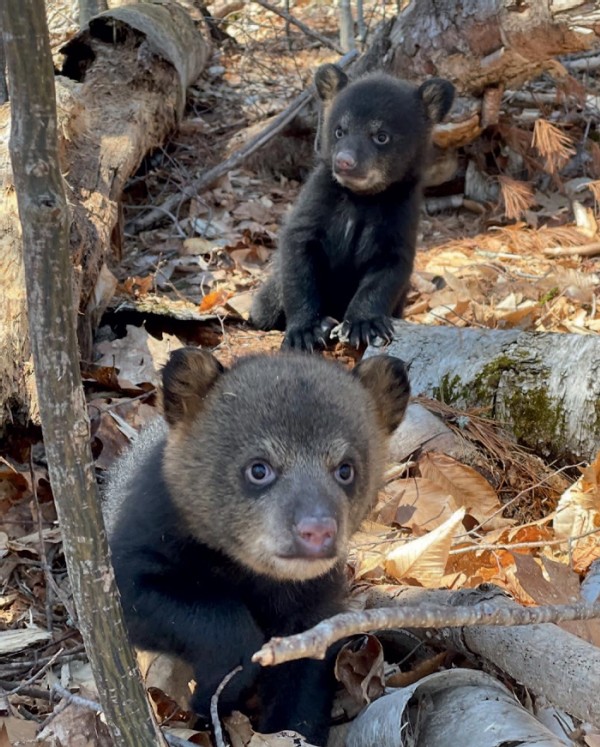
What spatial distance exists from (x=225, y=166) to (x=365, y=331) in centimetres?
434

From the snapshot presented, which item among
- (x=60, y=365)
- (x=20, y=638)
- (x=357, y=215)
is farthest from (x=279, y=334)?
(x=60, y=365)

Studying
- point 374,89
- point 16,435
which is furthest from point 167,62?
point 16,435

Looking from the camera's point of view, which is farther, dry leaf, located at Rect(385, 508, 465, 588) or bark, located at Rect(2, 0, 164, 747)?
dry leaf, located at Rect(385, 508, 465, 588)

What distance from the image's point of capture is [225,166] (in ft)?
32.4

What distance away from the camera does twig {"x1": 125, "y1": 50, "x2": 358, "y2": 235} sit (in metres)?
9.20

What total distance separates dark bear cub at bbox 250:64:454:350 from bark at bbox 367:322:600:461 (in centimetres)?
104

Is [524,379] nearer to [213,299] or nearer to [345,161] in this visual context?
[345,161]

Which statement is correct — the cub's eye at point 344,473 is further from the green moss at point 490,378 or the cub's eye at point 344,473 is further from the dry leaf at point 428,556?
the green moss at point 490,378

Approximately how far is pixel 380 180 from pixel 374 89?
2.83 feet

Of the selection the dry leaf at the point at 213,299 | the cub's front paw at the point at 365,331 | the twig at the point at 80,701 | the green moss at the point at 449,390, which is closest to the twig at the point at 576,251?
the cub's front paw at the point at 365,331

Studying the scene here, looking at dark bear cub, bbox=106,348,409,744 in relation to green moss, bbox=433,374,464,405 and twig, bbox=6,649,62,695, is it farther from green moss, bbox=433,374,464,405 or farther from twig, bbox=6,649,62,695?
green moss, bbox=433,374,464,405

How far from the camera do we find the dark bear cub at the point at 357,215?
6.88 m

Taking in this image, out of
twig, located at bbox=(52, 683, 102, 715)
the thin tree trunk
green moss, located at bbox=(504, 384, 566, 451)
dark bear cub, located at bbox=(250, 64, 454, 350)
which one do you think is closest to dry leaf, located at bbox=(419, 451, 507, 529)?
green moss, located at bbox=(504, 384, 566, 451)

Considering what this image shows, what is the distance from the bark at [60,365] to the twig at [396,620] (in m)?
0.43
